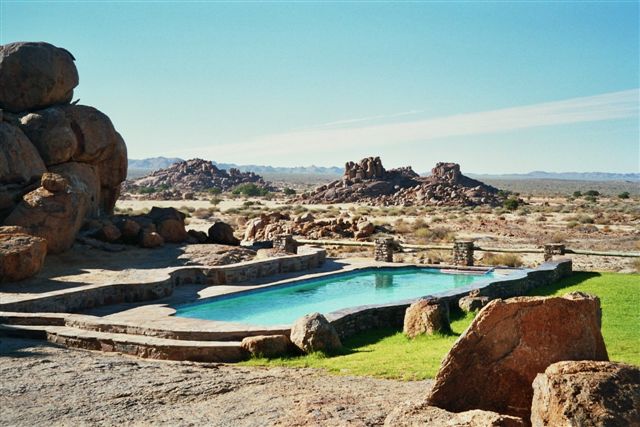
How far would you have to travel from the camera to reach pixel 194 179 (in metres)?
97.4

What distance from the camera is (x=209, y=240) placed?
887 inches

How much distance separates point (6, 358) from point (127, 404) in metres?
2.92

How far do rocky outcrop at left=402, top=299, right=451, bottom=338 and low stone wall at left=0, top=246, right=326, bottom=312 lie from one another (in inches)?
→ 245

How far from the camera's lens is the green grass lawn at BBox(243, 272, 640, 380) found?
26.8 ft

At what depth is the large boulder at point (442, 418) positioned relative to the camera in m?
4.53

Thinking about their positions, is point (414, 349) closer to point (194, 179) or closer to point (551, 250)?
point (551, 250)

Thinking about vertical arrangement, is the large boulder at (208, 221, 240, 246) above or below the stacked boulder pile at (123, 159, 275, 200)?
below

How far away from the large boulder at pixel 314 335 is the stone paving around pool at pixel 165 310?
509 millimetres

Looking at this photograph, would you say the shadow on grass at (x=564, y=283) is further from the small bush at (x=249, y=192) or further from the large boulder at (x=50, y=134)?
the small bush at (x=249, y=192)

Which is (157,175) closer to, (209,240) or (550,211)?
(550,211)

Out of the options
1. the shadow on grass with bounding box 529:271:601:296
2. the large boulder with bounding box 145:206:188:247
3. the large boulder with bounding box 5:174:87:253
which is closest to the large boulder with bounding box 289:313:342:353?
the shadow on grass with bounding box 529:271:601:296

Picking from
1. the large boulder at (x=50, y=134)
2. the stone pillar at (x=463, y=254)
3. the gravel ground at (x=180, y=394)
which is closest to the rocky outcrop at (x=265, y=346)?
the gravel ground at (x=180, y=394)

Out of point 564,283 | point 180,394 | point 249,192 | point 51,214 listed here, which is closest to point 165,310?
point 180,394

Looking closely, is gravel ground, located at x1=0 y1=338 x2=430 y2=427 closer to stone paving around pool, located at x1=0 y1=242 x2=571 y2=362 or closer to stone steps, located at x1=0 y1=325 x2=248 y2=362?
stone steps, located at x1=0 y1=325 x2=248 y2=362
